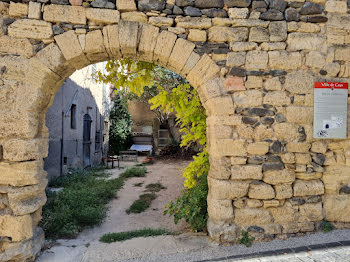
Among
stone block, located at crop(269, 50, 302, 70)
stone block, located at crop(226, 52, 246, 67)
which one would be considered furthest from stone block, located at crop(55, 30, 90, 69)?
stone block, located at crop(269, 50, 302, 70)

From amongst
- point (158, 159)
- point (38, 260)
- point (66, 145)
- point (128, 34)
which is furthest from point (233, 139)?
point (158, 159)

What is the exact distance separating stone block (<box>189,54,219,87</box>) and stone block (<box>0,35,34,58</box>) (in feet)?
5.84

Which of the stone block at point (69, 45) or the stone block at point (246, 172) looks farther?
the stone block at point (246, 172)

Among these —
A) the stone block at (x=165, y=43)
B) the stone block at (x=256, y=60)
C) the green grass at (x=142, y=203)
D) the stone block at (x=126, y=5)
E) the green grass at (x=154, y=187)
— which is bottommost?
the green grass at (x=154, y=187)

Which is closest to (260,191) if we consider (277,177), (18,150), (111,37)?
(277,177)

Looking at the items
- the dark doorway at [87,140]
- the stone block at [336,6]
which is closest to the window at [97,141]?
the dark doorway at [87,140]

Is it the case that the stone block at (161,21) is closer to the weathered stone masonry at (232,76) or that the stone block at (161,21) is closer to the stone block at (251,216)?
the weathered stone masonry at (232,76)

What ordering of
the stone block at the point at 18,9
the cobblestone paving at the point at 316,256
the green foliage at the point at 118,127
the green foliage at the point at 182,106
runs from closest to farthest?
the cobblestone paving at the point at 316,256 → the stone block at the point at 18,9 → the green foliage at the point at 182,106 → the green foliage at the point at 118,127

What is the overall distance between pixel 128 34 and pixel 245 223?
256cm

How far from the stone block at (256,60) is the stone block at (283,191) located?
56.6 inches

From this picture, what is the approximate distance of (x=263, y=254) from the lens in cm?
241

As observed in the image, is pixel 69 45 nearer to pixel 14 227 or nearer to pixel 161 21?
pixel 161 21

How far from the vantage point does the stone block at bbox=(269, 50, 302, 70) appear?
2.71 meters

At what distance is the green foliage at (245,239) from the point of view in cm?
260
